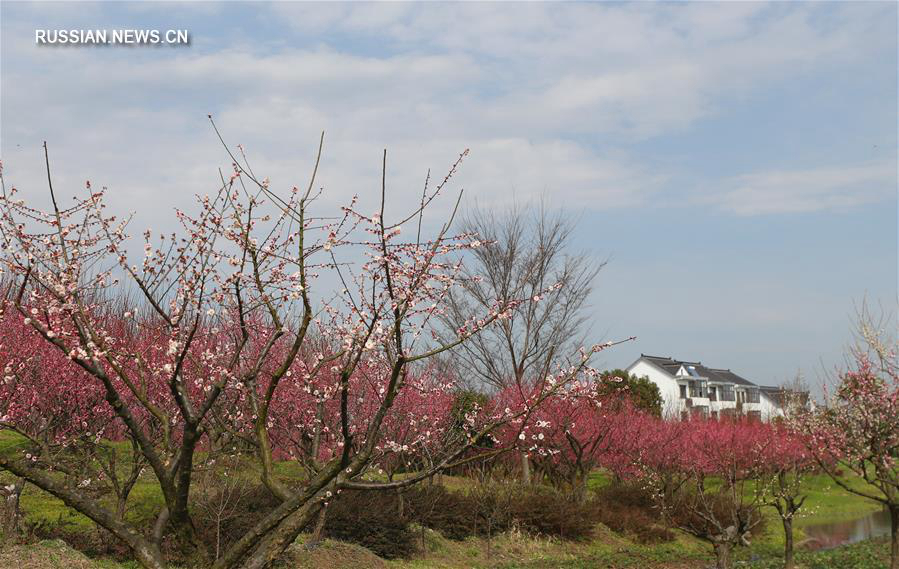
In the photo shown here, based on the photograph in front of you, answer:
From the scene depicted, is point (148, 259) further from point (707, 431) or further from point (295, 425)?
point (707, 431)

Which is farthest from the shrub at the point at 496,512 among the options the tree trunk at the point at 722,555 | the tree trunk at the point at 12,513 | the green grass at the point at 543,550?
the tree trunk at the point at 12,513

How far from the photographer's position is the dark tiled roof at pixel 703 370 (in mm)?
72938

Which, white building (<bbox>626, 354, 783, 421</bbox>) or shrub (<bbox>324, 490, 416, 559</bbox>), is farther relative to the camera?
white building (<bbox>626, 354, 783, 421</bbox>)

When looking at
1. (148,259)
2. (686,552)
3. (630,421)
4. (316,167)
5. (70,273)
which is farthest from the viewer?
(630,421)

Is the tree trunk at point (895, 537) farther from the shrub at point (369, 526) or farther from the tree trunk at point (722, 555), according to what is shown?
the shrub at point (369, 526)

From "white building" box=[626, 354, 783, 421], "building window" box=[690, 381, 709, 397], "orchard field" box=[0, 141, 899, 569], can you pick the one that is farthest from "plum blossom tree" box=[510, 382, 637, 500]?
"building window" box=[690, 381, 709, 397]

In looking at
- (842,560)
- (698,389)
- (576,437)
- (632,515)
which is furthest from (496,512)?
(698,389)

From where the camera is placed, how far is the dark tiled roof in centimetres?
7294

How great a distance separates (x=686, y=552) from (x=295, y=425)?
10.2 metres

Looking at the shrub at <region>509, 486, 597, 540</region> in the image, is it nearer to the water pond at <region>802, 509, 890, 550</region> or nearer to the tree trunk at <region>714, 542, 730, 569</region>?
the tree trunk at <region>714, 542, 730, 569</region>

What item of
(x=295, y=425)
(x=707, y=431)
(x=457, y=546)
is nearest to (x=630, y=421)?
(x=707, y=431)

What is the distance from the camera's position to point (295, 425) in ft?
44.9

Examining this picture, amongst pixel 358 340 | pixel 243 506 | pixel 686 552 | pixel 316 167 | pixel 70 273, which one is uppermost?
pixel 316 167

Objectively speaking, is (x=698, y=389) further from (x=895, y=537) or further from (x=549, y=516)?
(x=895, y=537)
